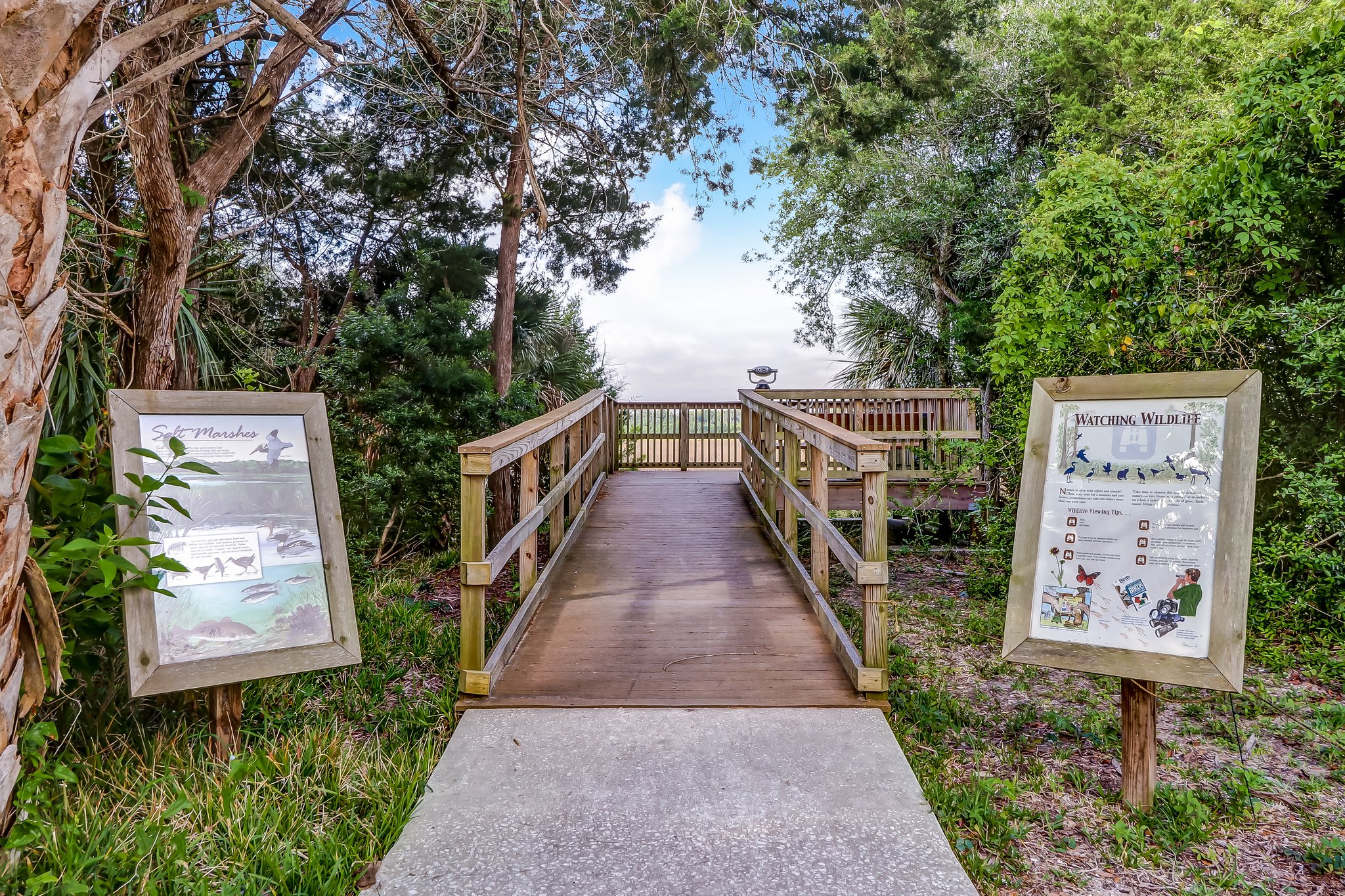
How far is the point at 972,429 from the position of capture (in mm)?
8914

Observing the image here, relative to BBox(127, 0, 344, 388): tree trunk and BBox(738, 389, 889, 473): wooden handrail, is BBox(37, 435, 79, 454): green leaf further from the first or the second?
BBox(738, 389, 889, 473): wooden handrail

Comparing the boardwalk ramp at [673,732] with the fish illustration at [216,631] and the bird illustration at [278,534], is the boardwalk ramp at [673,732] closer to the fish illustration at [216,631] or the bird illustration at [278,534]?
the bird illustration at [278,534]

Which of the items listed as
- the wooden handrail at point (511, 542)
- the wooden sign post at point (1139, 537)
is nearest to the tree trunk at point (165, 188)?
the wooden handrail at point (511, 542)

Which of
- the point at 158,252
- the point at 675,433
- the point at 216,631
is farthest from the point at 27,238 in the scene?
the point at 675,433

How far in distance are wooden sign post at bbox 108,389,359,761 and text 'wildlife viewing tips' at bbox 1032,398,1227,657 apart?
8.69ft

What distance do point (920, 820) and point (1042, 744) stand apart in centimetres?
126

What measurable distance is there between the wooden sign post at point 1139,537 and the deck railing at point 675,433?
979 cm

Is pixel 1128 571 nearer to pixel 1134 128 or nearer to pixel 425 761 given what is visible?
pixel 425 761

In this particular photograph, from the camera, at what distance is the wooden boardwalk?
10.1 ft

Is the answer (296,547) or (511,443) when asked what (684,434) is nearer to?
(511,443)

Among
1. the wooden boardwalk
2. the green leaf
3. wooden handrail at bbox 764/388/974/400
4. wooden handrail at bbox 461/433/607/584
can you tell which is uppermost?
wooden handrail at bbox 764/388/974/400

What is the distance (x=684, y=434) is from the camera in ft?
39.7

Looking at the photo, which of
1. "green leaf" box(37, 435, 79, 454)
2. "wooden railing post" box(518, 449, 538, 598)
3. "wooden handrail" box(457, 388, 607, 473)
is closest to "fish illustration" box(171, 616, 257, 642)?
"green leaf" box(37, 435, 79, 454)

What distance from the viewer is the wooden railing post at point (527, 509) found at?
384cm
